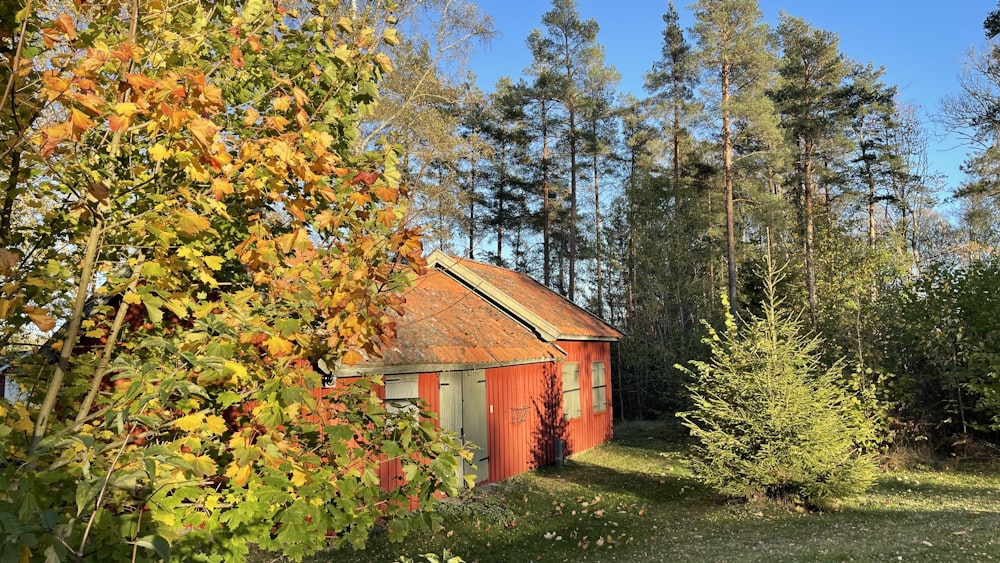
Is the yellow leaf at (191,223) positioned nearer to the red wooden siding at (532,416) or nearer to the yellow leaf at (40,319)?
the yellow leaf at (40,319)

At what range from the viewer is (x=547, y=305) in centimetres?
1809

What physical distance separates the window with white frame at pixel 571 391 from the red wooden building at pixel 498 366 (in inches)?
1.1

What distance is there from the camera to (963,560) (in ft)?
21.5

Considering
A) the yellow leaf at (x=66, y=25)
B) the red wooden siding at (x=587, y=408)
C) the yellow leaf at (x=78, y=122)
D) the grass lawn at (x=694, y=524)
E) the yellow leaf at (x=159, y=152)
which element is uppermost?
the yellow leaf at (x=66, y=25)

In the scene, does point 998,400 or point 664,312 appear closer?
point 998,400

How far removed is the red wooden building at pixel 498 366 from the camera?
10867 mm

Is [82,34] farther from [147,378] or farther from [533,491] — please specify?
[533,491]

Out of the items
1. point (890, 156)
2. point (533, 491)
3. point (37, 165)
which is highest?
point (890, 156)

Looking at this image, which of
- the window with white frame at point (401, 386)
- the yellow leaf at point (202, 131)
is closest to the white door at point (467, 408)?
the window with white frame at point (401, 386)

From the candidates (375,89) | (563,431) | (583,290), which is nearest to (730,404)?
(563,431)

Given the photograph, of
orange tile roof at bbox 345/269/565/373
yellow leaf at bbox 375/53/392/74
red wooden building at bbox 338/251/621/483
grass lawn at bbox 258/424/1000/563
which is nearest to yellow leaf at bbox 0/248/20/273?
yellow leaf at bbox 375/53/392/74

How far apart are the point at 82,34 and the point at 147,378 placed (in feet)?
4.68

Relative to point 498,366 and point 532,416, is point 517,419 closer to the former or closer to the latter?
point 532,416

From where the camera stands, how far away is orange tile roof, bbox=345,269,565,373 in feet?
33.7
